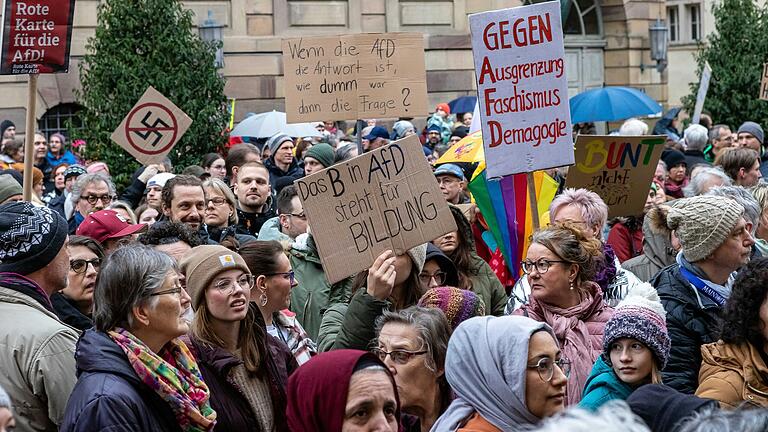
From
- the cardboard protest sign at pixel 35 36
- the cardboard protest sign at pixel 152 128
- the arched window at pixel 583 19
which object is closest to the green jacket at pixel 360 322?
the cardboard protest sign at pixel 35 36

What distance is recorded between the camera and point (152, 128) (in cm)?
1046

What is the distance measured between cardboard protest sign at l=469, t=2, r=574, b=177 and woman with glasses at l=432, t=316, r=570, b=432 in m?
2.54

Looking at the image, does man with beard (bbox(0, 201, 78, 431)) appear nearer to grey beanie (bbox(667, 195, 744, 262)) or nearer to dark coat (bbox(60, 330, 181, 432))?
dark coat (bbox(60, 330, 181, 432))

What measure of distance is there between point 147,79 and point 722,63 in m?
9.26

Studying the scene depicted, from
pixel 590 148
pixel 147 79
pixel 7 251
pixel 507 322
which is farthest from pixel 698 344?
pixel 147 79

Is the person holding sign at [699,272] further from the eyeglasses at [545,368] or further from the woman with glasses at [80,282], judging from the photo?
the woman with glasses at [80,282]

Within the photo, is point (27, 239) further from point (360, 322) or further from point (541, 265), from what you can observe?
point (541, 265)

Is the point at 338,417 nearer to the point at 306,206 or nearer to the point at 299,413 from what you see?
the point at 299,413

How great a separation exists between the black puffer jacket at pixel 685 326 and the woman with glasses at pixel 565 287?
0.26m

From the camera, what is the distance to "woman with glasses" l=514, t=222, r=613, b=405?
521 centimetres

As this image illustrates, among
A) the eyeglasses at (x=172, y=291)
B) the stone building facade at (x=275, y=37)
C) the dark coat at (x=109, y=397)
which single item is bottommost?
the dark coat at (x=109, y=397)

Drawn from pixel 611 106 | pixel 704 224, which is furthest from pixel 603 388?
pixel 611 106

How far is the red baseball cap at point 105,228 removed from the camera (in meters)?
6.58

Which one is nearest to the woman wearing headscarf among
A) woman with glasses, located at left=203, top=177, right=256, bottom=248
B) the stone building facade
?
woman with glasses, located at left=203, top=177, right=256, bottom=248
